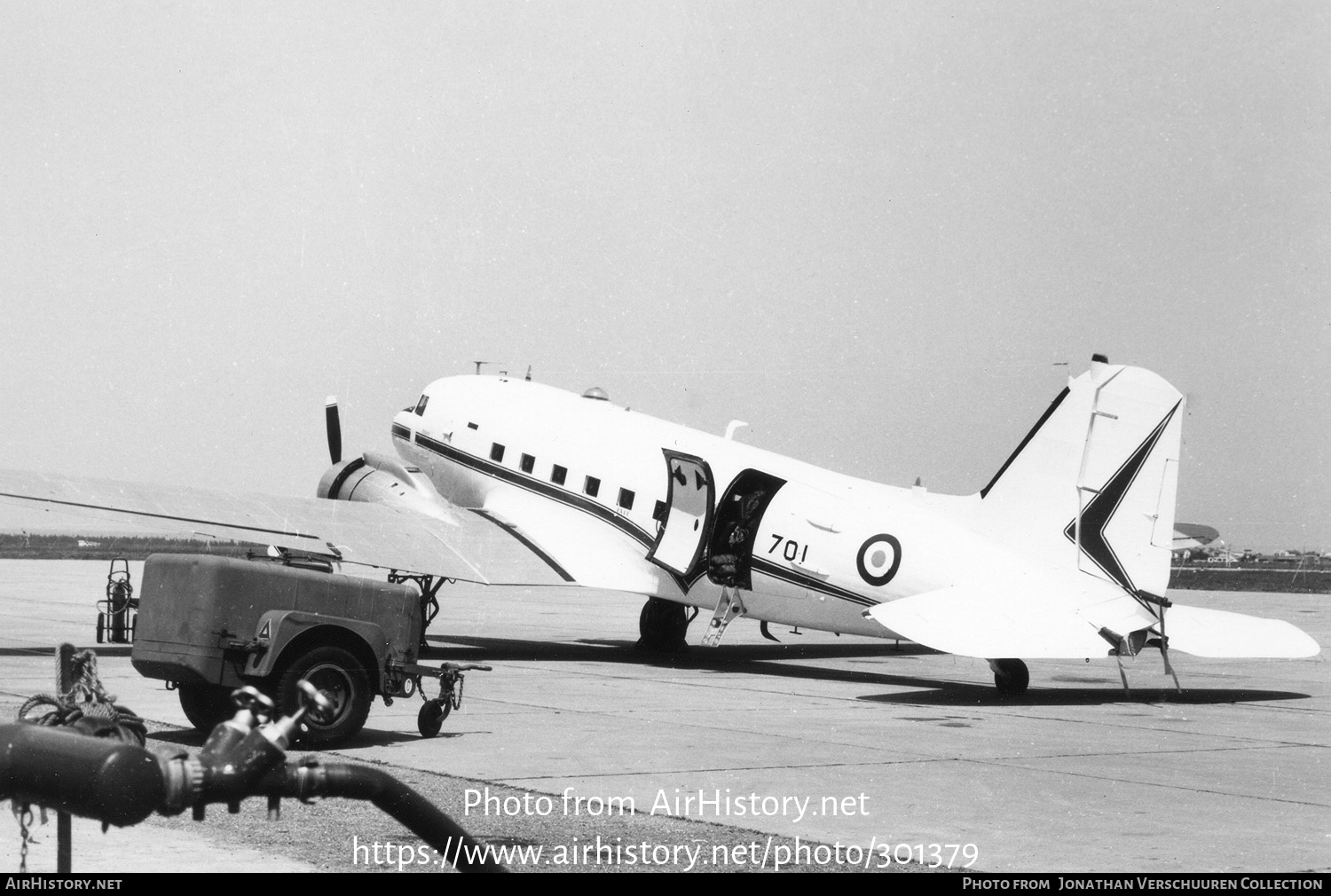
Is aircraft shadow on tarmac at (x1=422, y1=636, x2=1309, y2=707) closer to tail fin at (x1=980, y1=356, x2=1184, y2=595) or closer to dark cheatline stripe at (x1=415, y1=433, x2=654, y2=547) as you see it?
tail fin at (x1=980, y1=356, x2=1184, y2=595)

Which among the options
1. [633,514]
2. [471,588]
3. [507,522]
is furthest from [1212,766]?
[471,588]

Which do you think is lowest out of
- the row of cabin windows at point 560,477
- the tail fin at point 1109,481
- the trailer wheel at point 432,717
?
the trailer wheel at point 432,717

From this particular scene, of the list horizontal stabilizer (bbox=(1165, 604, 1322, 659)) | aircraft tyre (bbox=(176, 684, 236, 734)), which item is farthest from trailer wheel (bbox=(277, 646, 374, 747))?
horizontal stabilizer (bbox=(1165, 604, 1322, 659))

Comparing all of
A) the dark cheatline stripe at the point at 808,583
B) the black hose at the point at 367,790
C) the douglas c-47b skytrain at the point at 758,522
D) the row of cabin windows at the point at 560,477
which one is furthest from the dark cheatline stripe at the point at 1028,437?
the black hose at the point at 367,790

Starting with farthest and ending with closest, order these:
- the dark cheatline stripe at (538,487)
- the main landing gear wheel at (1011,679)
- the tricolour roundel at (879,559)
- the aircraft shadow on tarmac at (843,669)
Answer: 1. the dark cheatline stripe at (538,487)
2. the tricolour roundel at (879,559)
3. the aircraft shadow on tarmac at (843,669)
4. the main landing gear wheel at (1011,679)

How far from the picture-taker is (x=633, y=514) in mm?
24125

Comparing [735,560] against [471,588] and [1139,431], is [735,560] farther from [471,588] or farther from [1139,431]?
[471,588]

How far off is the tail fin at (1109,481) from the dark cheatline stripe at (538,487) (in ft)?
22.9

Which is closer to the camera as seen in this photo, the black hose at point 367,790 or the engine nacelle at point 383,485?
the black hose at point 367,790

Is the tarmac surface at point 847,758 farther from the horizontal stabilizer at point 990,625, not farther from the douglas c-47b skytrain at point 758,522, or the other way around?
the douglas c-47b skytrain at point 758,522

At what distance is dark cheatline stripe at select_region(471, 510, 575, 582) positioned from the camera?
2433cm

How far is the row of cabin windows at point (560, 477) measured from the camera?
24.3 m

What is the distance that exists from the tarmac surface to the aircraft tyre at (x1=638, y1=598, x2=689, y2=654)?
1.84ft
